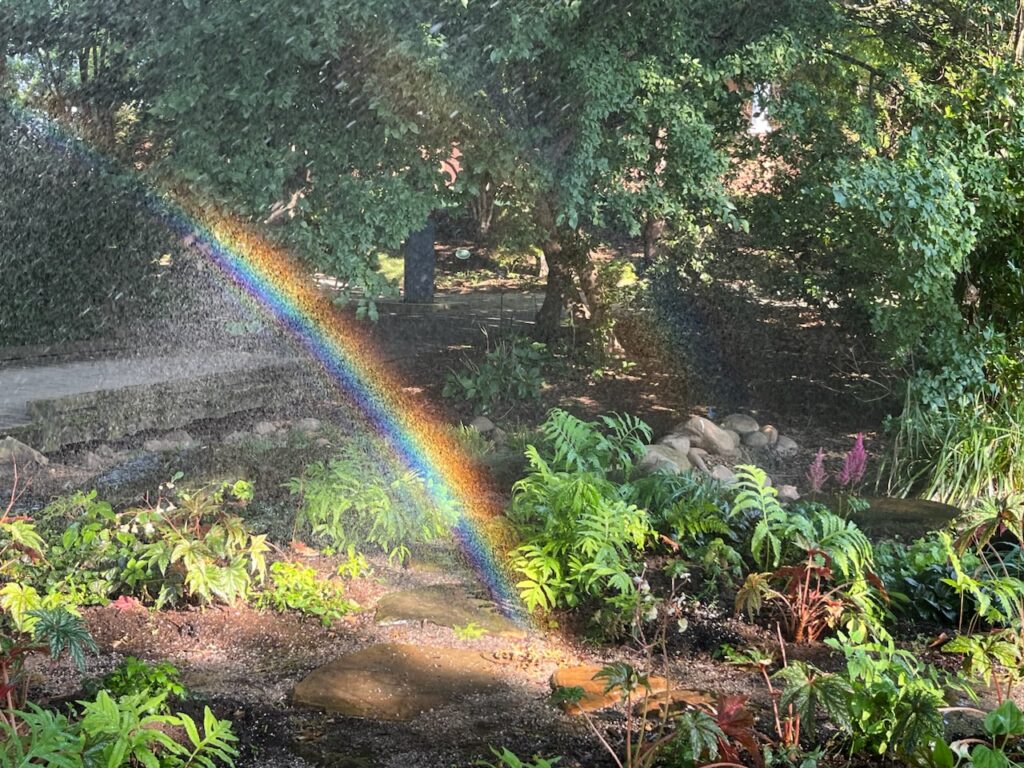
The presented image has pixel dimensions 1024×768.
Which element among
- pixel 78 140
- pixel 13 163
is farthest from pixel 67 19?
pixel 13 163

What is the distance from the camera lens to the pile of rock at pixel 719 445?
7055 millimetres

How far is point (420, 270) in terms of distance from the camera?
41.4 feet

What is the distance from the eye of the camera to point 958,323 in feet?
24.4

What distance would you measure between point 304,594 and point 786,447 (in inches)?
187

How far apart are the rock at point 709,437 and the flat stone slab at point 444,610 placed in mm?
3565

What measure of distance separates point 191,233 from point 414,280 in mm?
5606

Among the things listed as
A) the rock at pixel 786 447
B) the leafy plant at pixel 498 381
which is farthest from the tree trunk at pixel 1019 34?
the leafy plant at pixel 498 381

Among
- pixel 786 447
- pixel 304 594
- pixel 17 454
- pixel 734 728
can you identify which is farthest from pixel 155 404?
pixel 734 728

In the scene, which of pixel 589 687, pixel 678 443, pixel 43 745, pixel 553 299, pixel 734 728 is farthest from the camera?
pixel 553 299

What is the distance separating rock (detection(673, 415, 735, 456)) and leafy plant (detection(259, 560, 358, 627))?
393 centimetres

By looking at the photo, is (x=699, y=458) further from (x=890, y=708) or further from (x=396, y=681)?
(x=890, y=708)

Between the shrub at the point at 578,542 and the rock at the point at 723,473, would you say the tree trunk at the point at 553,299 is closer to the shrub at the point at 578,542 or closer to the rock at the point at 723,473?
the rock at the point at 723,473

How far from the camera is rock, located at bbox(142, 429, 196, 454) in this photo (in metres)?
7.18

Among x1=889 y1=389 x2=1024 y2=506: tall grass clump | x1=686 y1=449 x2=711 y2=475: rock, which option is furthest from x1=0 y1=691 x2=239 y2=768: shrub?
x1=889 y1=389 x2=1024 y2=506: tall grass clump
